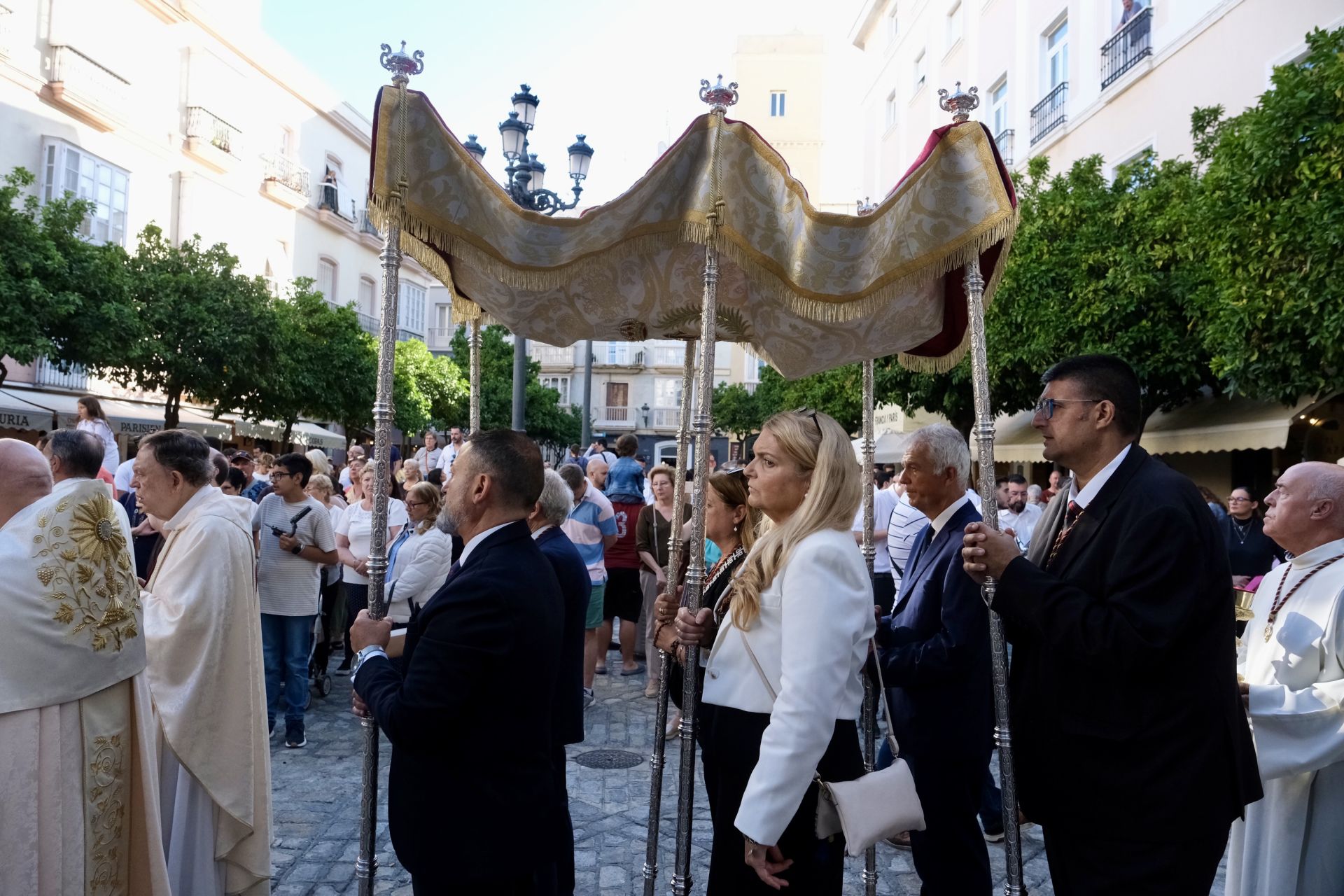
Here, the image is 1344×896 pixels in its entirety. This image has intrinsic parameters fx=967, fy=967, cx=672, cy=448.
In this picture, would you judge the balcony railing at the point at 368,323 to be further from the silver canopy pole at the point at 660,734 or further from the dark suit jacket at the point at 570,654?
the silver canopy pole at the point at 660,734

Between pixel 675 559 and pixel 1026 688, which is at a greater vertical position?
pixel 675 559

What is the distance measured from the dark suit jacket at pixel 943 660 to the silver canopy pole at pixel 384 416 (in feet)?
6.14

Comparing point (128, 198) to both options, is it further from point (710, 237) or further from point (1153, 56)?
point (710, 237)

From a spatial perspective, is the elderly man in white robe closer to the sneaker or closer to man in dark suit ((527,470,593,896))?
man in dark suit ((527,470,593,896))

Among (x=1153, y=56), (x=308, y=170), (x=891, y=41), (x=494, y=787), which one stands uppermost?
(x=891, y=41)

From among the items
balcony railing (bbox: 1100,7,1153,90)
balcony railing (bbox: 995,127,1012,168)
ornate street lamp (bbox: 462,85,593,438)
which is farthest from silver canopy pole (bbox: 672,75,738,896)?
balcony railing (bbox: 995,127,1012,168)

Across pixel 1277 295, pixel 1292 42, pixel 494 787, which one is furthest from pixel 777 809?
pixel 1292 42

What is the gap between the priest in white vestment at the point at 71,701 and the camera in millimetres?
2854

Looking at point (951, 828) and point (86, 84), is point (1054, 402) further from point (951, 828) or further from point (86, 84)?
point (86, 84)

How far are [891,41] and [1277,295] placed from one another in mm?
24936

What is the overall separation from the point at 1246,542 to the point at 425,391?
25.4 m

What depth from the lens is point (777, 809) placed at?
2361mm

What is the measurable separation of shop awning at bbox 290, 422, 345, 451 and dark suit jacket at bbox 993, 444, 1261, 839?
28.2m

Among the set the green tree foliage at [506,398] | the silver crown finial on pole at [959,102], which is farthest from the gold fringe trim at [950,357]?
the green tree foliage at [506,398]
